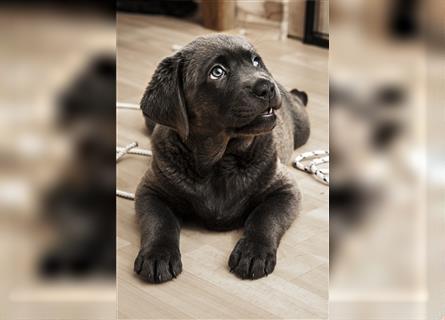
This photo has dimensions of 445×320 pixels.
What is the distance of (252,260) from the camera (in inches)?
73.4

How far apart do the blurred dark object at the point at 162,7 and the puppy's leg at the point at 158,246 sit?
288 cm

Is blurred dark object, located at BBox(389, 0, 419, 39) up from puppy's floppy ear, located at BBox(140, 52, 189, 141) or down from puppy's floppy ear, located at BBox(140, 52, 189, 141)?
up

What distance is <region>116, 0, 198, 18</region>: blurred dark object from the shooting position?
15.5 ft

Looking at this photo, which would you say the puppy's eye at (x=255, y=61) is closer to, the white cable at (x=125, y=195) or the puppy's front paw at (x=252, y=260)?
the puppy's front paw at (x=252, y=260)

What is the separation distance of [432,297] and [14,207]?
29 centimetres

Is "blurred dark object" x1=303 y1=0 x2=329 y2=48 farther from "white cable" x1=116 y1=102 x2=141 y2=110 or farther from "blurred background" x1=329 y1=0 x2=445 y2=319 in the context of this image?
"blurred background" x1=329 y1=0 x2=445 y2=319

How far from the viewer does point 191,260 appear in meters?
1.97

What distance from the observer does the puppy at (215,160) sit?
186cm

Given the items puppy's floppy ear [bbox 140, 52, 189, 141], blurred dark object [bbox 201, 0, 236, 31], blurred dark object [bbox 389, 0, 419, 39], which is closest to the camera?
blurred dark object [bbox 389, 0, 419, 39]

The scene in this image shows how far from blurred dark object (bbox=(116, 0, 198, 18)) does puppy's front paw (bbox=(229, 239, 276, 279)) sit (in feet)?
10.0

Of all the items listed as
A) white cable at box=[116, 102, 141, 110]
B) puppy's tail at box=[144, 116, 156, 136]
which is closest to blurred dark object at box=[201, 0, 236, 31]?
white cable at box=[116, 102, 141, 110]

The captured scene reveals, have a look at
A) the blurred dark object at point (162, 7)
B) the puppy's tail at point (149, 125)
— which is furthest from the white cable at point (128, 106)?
the blurred dark object at point (162, 7)

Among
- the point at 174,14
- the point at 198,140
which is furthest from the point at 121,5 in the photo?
the point at 198,140

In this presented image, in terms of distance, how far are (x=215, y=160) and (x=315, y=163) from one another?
0.63 metres
